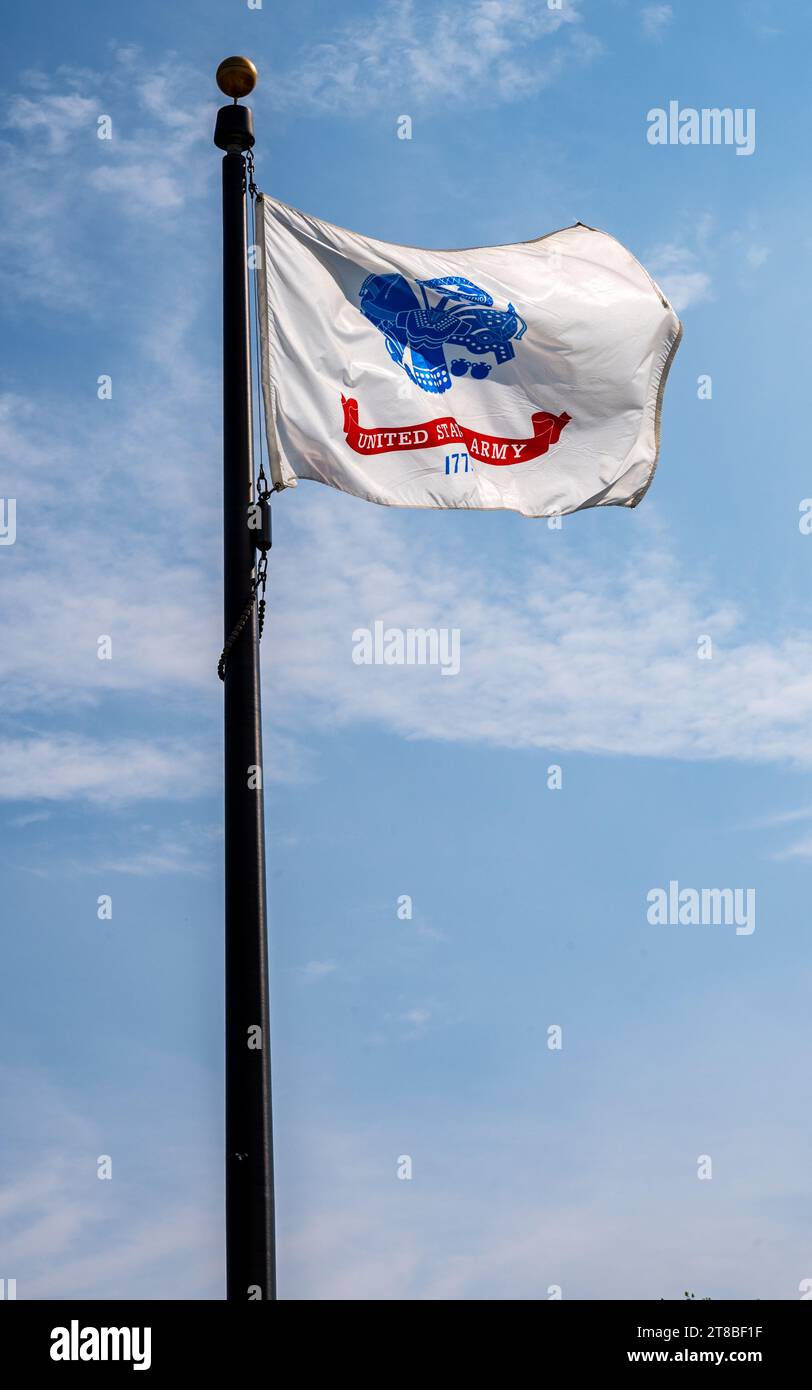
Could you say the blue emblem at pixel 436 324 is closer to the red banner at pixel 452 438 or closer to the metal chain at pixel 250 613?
the red banner at pixel 452 438

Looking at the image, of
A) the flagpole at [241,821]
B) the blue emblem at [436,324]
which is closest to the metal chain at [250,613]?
the flagpole at [241,821]

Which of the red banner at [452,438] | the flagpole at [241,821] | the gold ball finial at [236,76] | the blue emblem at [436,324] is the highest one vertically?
the gold ball finial at [236,76]

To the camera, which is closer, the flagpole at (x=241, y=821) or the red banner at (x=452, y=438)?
the flagpole at (x=241, y=821)

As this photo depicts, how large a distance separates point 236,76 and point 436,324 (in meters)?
2.45

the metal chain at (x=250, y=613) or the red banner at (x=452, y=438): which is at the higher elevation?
the red banner at (x=452, y=438)

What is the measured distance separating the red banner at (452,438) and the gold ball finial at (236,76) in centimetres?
213

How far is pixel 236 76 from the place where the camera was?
34.4 ft

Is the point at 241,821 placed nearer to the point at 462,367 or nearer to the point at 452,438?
the point at 452,438

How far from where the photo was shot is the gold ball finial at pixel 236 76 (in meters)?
10.4

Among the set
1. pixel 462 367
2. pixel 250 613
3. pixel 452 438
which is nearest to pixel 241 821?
pixel 250 613

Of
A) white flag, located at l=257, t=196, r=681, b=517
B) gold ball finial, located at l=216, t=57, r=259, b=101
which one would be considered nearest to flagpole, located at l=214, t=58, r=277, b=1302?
gold ball finial, located at l=216, t=57, r=259, b=101
